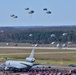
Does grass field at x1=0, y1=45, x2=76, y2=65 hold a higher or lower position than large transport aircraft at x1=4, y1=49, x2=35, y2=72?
higher

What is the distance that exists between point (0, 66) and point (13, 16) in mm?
19331

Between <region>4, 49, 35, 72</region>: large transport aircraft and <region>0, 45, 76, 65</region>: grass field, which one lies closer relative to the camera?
<region>4, 49, 35, 72</region>: large transport aircraft

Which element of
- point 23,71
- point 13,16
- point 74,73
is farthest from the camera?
point 13,16

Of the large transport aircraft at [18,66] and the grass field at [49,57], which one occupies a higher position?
the grass field at [49,57]

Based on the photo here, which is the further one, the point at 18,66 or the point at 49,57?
the point at 49,57

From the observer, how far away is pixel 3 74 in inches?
3418

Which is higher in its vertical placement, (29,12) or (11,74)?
(29,12)

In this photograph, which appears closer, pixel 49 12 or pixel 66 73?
pixel 66 73

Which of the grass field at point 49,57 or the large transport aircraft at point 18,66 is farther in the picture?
the grass field at point 49,57

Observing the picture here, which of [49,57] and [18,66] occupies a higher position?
[49,57]

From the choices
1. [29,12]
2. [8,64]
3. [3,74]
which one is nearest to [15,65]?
[8,64]

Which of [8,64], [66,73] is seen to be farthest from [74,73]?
[8,64]

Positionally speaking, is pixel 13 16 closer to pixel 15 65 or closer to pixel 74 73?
pixel 15 65

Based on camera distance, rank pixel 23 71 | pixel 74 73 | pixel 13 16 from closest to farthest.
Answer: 1. pixel 74 73
2. pixel 23 71
3. pixel 13 16
